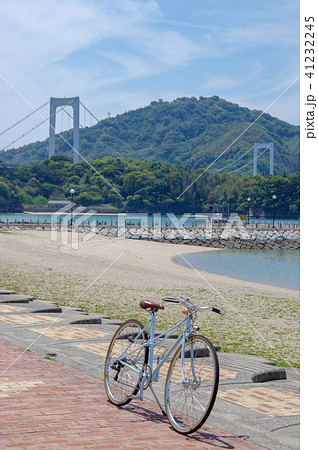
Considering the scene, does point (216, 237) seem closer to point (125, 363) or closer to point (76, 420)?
point (125, 363)

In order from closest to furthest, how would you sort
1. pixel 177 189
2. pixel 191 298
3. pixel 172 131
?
pixel 177 189 < pixel 191 298 < pixel 172 131

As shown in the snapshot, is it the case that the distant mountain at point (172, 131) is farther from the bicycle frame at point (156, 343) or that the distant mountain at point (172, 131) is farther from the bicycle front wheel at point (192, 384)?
the bicycle front wheel at point (192, 384)

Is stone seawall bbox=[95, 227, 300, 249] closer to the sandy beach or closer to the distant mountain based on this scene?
the distant mountain

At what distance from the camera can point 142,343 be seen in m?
4.31

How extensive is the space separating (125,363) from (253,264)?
114ft

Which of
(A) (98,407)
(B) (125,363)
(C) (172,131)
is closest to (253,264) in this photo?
(C) (172,131)

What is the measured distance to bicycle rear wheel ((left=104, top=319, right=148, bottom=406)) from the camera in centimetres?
433

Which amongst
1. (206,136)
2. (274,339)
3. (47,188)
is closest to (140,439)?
(274,339)

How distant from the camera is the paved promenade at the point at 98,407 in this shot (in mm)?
3572

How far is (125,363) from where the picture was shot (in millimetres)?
4492

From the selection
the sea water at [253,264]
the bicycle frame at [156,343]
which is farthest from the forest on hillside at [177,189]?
the bicycle frame at [156,343]

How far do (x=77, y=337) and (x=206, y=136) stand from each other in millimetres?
12835

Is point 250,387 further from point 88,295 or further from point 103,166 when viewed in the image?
point 103,166
